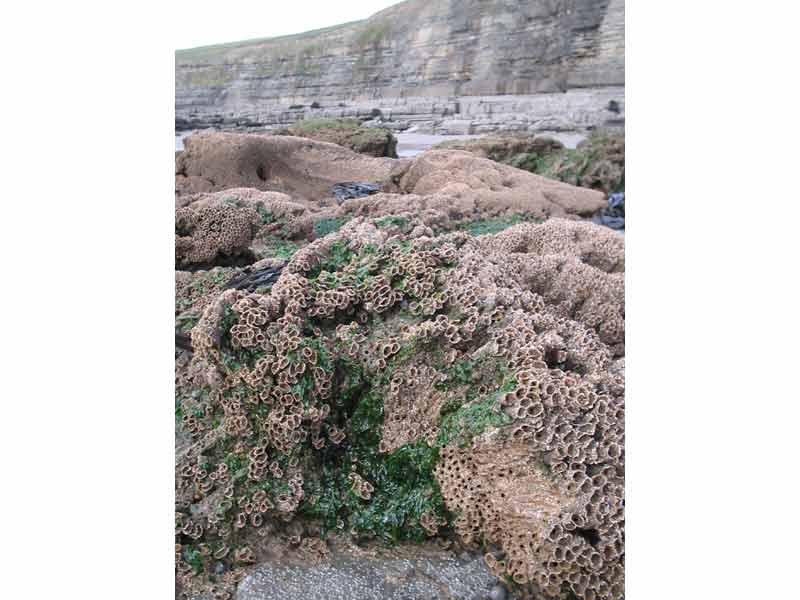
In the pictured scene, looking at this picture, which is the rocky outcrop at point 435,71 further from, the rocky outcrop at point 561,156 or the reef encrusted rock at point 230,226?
the reef encrusted rock at point 230,226

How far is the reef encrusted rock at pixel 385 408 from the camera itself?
106 inches

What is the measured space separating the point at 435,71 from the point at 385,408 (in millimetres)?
1859

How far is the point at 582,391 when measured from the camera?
263cm

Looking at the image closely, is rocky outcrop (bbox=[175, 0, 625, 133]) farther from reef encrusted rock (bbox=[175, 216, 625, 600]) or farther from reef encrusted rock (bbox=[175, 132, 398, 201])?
reef encrusted rock (bbox=[175, 216, 625, 600])

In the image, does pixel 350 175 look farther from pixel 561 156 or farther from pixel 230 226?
pixel 561 156

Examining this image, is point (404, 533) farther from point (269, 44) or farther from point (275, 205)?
point (269, 44)

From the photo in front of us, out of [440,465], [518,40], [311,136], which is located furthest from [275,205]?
[440,465]

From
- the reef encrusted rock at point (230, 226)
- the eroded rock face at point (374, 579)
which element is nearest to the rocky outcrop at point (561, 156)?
the reef encrusted rock at point (230, 226)

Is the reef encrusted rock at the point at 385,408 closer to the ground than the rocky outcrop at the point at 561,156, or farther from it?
closer to the ground

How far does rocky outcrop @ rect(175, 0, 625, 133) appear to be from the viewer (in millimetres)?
3375

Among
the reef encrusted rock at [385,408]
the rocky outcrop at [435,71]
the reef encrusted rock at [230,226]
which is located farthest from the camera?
the reef encrusted rock at [230,226]

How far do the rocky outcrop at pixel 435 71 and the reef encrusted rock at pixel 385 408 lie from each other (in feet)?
3.07

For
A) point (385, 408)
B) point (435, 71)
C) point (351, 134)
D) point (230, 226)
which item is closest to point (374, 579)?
point (385, 408)
